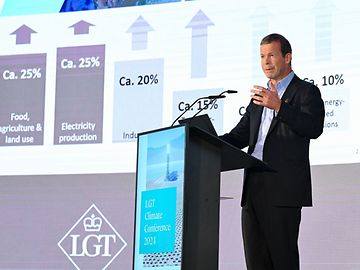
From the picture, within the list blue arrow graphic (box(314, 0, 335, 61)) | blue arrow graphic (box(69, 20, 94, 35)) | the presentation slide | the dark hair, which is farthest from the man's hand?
blue arrow graphic (box(69, 20, 94, 35))

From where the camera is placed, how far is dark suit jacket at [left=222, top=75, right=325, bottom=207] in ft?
9.45

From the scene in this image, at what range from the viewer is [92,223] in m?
4.38

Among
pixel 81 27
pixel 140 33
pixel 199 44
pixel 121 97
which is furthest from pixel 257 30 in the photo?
pixel 81 27

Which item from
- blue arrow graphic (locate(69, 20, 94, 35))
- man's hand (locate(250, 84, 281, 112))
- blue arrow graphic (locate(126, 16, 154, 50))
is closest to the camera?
man's hand (locate(250, 84, 281, 112))

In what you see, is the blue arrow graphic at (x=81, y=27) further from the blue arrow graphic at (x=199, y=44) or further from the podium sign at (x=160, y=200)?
the podium sign at (x=160, y=200)

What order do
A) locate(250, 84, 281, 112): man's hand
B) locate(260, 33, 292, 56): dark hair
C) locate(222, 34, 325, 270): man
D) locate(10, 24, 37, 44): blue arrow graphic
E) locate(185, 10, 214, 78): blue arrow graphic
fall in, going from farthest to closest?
locate(10, 24, 37, 44): blue arrow graphic → locate(185, 10, 214, 78): blue arrow graphic → locate(260, 33, 292, 56): dark hair → locate(222, 34, 325, 270): man → locate(250, 84, 281, 112): man's hand

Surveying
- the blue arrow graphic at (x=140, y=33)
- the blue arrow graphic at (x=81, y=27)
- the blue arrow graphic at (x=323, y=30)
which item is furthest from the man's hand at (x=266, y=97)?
the blue arrow graphic at (x=81, y=27)

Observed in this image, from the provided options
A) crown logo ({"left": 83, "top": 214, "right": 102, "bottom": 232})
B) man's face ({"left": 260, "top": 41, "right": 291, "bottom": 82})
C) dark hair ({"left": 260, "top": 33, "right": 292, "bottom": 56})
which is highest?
dark hair ({"left": 260, "top": 33, "right": 292, "bottom": 56})

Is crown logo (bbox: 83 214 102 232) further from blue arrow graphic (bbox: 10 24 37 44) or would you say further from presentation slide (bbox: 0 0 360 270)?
blue arrow graphic (bbox: 10 24 37 44)

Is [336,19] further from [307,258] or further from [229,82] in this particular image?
[307,258]

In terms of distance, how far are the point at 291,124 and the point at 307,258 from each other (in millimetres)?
1271

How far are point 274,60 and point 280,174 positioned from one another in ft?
1.40

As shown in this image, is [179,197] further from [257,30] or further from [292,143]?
[257,30]

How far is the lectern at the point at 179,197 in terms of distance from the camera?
8.23 ft
